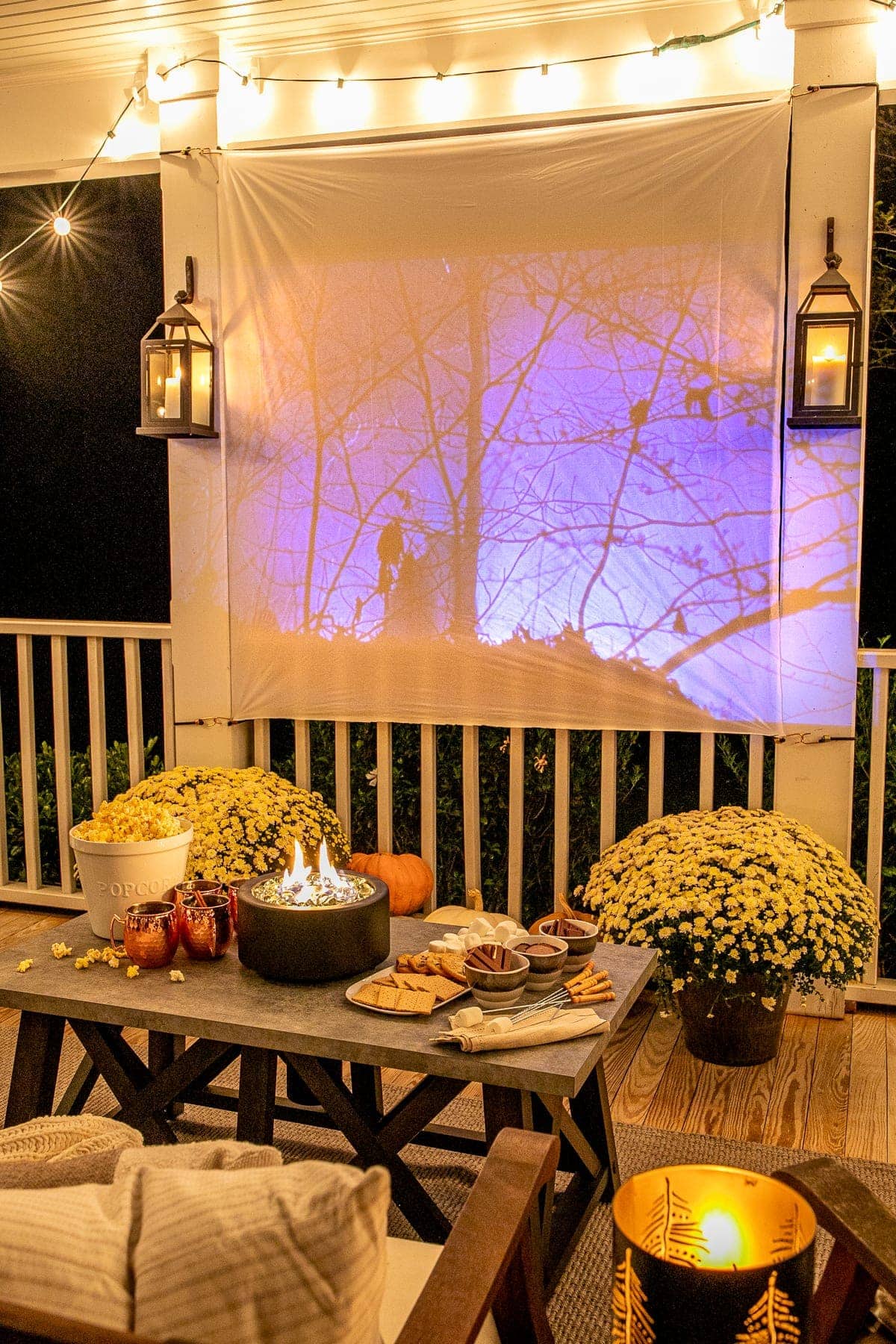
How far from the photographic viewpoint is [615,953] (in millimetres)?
2443

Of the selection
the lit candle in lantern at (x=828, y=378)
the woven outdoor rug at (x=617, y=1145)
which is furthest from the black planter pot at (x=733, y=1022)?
the lit candle in lantern at (x=828, y=378)

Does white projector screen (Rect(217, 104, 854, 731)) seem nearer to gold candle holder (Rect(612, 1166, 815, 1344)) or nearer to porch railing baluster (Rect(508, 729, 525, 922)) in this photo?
porch railing baluster (Rect(508, 729, 525, 922))

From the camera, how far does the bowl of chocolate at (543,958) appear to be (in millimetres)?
2197

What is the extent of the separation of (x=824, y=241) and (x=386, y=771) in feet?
6.92

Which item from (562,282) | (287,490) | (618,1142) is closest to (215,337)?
(287,490)

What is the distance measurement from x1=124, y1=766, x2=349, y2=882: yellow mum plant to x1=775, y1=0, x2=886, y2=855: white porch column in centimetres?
149

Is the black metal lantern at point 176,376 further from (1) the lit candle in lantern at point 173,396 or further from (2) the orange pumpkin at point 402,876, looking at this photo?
(2) the orange pumpkin at point 402,876

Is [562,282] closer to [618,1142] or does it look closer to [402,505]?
[402,505]

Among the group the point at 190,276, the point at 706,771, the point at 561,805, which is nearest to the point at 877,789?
the point at 706,771

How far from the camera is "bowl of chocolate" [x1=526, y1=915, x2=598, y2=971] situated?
7.55 ft

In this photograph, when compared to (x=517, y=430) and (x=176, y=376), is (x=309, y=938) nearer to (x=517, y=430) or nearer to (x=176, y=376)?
(x=517, y=430)

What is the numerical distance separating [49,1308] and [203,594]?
323 cm

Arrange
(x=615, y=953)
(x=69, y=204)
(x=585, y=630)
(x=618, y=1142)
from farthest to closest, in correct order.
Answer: (x=69, y=204), (x=585, y=630), (x=618, y=1142), (x=615, y=953)

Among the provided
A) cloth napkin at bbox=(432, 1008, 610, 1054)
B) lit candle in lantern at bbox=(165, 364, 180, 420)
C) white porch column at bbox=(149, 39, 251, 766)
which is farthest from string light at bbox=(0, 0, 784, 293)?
cloth napkin at bbox=(432, 1008, 610, 1054)
